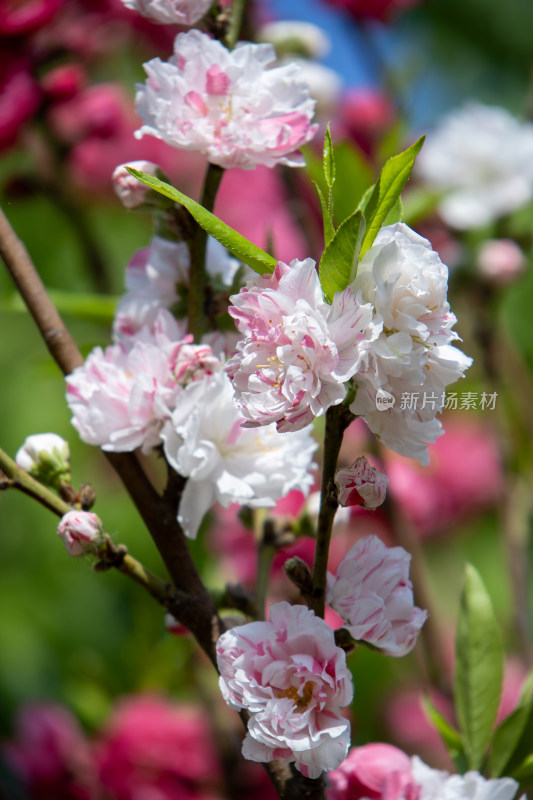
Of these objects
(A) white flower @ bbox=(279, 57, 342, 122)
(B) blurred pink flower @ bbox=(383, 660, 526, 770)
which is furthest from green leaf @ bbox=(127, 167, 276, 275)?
(B) blurred pink flower @ bbox=(383, 660, 526, 770)

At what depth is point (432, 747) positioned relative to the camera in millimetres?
1472

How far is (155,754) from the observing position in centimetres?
111

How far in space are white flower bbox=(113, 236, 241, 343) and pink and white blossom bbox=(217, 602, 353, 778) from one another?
24cm

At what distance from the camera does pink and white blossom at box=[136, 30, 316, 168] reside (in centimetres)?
54

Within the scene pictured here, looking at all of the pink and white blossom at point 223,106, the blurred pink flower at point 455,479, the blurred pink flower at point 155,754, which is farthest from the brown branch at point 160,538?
the blurred pink flower at point 455,479

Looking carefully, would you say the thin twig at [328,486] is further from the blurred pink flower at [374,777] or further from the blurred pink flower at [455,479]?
the blurred pink flower at [455,479]

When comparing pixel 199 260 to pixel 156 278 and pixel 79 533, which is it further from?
pixel 79 533

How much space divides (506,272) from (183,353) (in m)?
0.80

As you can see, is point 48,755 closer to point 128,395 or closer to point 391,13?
point 128,395

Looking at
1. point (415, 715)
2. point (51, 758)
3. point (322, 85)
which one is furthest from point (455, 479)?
point (51, 758)

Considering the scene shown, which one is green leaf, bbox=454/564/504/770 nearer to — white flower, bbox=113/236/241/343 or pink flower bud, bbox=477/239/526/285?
white flower, bbox=113/236/241/343

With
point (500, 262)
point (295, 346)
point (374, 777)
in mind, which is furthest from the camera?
point (500, 262)

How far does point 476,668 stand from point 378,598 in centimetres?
19

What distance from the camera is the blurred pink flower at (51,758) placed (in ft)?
3.67
